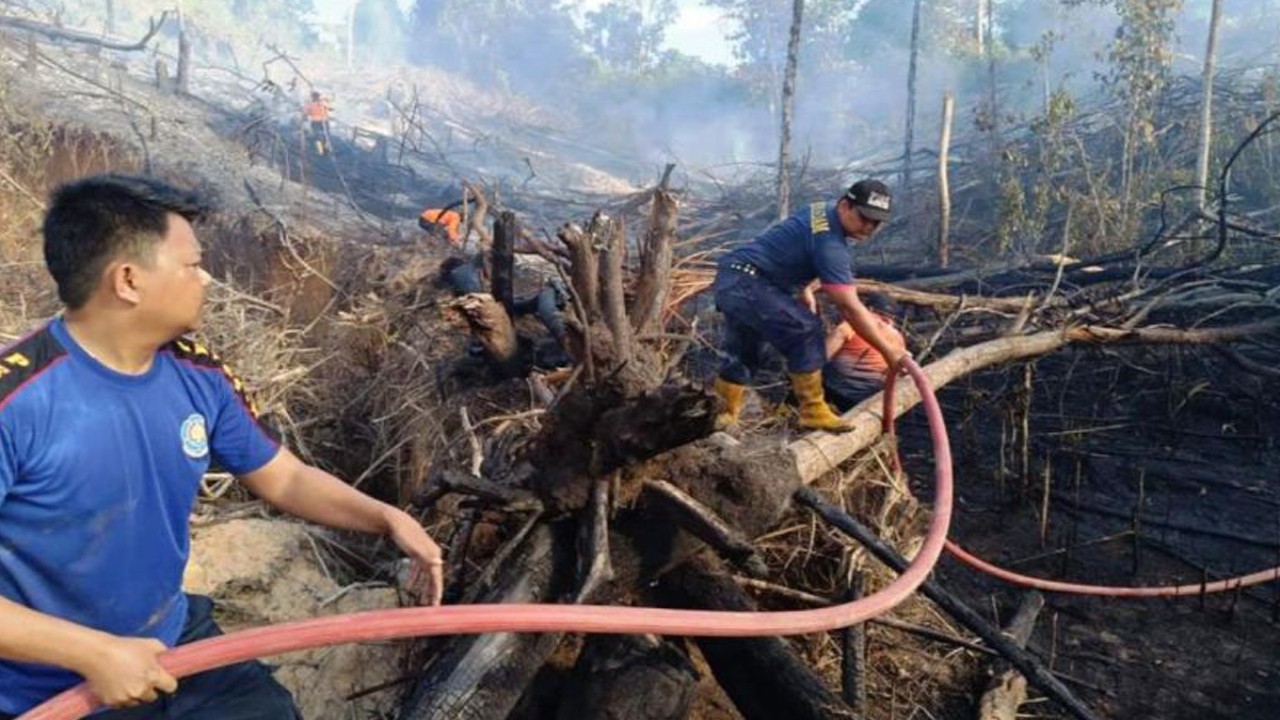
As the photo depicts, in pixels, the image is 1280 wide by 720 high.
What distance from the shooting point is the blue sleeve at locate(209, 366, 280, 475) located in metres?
2.17

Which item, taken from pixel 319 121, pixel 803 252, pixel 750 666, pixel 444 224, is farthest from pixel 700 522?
pixel 319 121

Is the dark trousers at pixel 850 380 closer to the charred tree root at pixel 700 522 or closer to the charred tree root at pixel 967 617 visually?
the charred tree root at pixel 967 617

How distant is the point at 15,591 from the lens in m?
1.76

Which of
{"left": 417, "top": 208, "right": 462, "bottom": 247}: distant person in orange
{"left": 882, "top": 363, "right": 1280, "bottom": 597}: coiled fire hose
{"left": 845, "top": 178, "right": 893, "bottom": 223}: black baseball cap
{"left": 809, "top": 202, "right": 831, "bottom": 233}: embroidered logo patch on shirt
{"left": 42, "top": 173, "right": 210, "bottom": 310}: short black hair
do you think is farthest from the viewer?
{"left": 417, "top": 208, "right": 462, "bottom": 247}: distant person in orange

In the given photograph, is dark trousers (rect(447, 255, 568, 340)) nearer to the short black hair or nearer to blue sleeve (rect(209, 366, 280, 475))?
blue sleeve (rect(209, 366, 280, 475))

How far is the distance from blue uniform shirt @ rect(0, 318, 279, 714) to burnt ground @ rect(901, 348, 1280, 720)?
3231 mm

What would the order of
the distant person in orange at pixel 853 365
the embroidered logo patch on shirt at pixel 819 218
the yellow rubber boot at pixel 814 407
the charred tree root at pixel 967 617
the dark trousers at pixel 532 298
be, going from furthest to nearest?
the distant person in orange at pixel 853 365 → the dark trousers at pixel 532 298 → the embroidered logo patch on shirt at pixel 819 218 → the yellow rubber boot at pixel 814 407 → the charred tree root at pixel 967 617

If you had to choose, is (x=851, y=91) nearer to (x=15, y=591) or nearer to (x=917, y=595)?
(x=917, y=595)

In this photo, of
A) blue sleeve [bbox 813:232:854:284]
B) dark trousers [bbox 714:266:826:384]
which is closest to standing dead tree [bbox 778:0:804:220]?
dark trousers [bbox 714:266:826:384]

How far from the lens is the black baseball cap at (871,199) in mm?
4262

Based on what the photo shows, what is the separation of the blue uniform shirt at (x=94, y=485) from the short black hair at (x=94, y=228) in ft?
0.43

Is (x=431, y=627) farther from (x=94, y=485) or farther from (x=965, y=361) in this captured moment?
(x=965, y=361)

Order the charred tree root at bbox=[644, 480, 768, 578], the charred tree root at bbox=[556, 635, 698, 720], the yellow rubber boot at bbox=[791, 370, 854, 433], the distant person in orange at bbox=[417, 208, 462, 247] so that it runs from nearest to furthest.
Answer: the charred tree root at bbox=[556, 635, 698, 720]
the charred tree root at bbox=[644, 480, 768, 578]
the yellow rubber boot at bbox=[791, 370, 854, 433]
the distant person in orange at bbox=[417, 208, 462, 247]

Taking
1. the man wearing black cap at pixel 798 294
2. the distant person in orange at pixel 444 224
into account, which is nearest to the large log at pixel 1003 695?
the man wearing black cap at pixel 798 294
